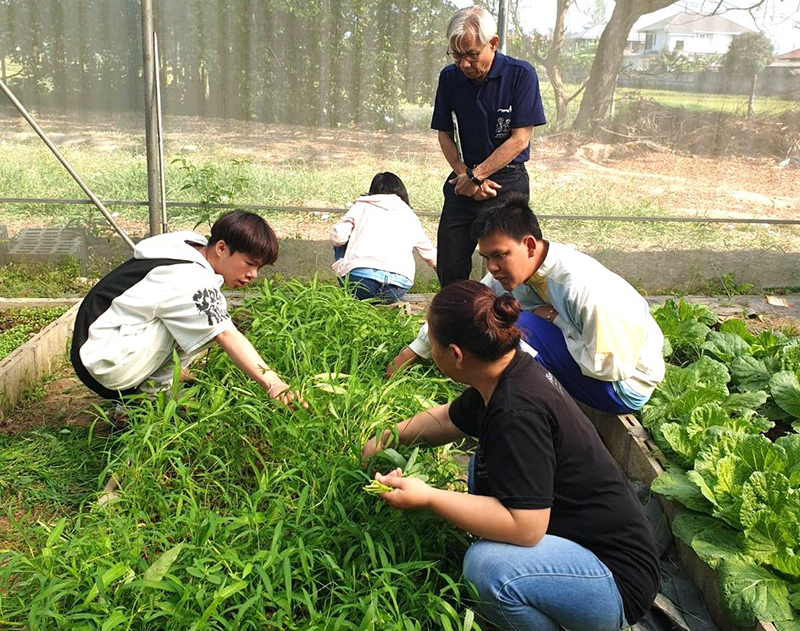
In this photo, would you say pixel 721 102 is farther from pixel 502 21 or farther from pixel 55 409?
pixel 55 409

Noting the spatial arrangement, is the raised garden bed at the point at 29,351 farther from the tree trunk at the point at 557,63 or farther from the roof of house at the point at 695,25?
the roof of house at the point at 695,25

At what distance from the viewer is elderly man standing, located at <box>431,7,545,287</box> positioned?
4199 mm

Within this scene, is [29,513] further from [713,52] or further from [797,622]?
[713,52]

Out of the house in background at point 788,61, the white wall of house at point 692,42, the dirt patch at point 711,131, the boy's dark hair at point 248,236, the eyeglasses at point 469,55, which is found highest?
the white wall of house at point 692,42

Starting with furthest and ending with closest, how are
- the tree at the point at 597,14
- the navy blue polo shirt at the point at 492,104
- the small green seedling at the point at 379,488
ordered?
the tree at the point at 597,14
the navy blue polo shirt at the point at 492,104
the small green seedling at the point at 379,488

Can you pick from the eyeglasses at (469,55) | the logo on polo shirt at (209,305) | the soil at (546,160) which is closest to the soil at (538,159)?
the soil at (546,160)

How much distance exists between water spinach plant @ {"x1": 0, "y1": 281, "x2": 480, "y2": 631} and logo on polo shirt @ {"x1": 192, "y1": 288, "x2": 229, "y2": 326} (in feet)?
0.90

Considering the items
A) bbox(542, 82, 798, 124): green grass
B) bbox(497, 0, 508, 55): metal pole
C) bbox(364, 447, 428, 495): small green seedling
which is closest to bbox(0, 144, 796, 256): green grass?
bbox(542, 82, 798, 124): green grass

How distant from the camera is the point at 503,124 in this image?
4.45 meters

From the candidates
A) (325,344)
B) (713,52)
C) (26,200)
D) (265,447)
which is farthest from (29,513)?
(713,52)

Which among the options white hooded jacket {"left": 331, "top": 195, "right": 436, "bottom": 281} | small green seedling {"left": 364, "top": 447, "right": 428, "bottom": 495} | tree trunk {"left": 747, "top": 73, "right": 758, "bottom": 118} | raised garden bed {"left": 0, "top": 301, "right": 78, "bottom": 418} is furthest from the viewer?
tree trunk {"left": 747, "top": 73, "right": 758, "bottom": 118}

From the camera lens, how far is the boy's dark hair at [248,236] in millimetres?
3125

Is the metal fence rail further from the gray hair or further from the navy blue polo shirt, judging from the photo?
the gray hair

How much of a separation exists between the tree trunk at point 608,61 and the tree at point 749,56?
63 centimetres
